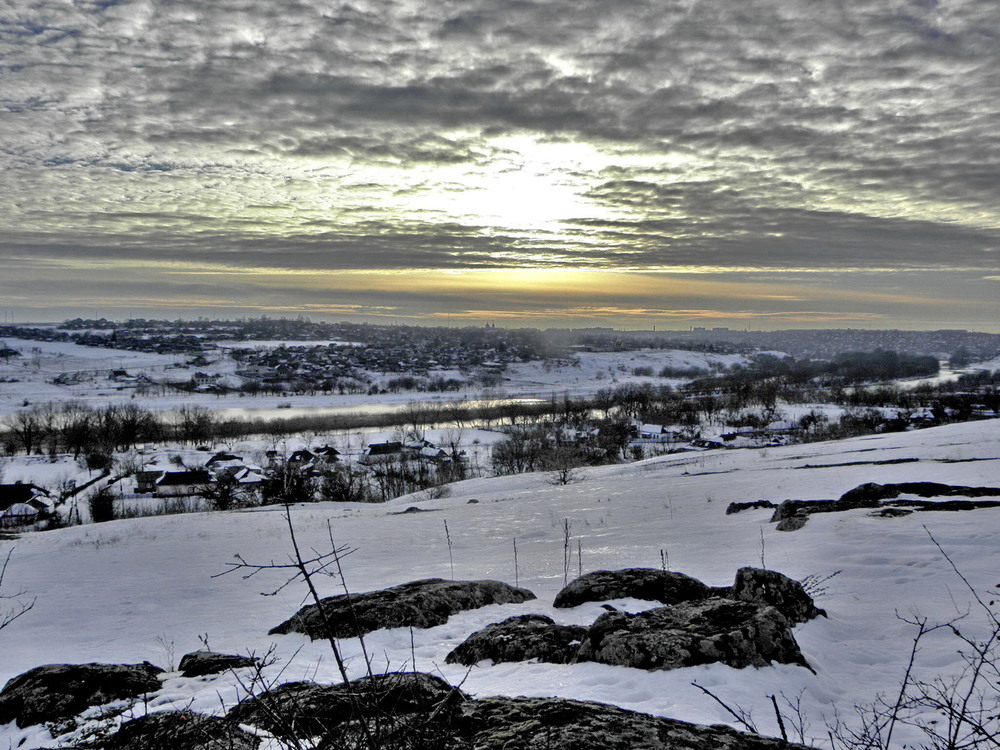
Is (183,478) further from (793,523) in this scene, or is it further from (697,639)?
(697,639)

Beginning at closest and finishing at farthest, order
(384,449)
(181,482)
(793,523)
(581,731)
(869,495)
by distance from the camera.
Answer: (581,731) → (793,523) → (869,495) → (181,482) → (384,449)

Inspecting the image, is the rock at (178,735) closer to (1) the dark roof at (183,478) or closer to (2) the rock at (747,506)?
(2) the rock at (747,506)

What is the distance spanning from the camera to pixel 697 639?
552cm

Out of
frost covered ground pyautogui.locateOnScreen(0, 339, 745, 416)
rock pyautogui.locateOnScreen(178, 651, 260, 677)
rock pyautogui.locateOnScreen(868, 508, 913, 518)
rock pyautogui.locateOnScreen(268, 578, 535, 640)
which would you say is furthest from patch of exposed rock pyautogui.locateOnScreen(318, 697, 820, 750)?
frost covered ground pyautogui.locateOnScreen(0, 339, 745, 416)

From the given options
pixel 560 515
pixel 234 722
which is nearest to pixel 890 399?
pixel 560 515

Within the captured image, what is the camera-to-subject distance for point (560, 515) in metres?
20.2

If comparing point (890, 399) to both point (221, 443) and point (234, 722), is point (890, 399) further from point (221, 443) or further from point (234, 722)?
point (234, 722)

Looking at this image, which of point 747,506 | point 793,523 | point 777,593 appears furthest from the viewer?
point 747,506

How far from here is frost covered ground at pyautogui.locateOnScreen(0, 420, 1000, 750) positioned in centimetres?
536

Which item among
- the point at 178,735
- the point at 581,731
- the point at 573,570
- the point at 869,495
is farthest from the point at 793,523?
the point at 178,735

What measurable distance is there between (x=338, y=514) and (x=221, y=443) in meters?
46.2

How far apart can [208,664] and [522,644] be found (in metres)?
3.36

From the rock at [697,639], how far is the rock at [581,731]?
1662 millimetres

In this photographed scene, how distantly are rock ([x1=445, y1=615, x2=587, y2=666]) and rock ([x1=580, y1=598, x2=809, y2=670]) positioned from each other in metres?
0.38
